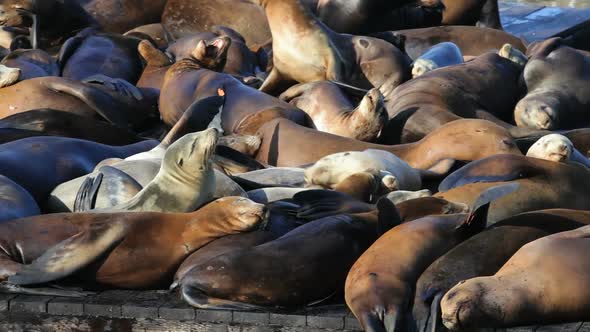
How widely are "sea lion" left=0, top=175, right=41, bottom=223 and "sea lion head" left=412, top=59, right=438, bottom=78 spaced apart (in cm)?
414

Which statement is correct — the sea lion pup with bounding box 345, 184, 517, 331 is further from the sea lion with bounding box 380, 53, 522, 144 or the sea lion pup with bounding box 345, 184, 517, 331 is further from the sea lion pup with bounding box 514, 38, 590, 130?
the sea lion pup with bounding box 514, 38, 590, 130

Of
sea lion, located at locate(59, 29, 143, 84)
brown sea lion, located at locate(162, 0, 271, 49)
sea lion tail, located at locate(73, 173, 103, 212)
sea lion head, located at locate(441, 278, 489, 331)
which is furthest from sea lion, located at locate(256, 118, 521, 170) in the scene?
brown sea lion, located at locate(162, 0, 271, 49)

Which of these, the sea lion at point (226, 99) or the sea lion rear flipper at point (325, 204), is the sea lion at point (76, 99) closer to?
the sea lion at point (226, 99)

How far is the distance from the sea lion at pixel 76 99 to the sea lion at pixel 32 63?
2.19 ft

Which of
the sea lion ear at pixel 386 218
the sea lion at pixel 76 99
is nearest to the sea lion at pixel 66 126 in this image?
the sea lion at pixel 76 99

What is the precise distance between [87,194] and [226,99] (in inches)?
98.4

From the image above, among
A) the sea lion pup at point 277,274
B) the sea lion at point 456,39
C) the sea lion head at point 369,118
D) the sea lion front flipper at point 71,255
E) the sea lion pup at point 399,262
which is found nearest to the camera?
the sea lion pup at point 399,262

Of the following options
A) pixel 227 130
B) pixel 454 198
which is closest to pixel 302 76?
pixel 227 130

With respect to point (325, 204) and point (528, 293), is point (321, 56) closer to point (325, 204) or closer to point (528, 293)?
point (325, 204)

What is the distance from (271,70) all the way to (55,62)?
1.63 meters

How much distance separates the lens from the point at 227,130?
321 inches

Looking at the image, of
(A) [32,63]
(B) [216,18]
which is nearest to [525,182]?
(A) [32,63]

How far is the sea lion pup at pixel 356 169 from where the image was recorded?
6.53 metres

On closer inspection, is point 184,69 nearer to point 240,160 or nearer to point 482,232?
point 240,160
